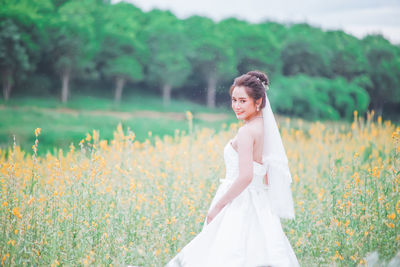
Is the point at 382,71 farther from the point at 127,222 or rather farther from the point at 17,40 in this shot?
the point at 17,40

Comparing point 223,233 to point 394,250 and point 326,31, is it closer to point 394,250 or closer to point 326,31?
point 394,250

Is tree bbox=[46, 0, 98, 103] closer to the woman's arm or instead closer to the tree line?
the tree line

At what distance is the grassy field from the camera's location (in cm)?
861

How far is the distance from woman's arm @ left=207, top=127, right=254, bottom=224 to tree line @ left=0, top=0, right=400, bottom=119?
8.32 m

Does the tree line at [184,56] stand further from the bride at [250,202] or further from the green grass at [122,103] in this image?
the bride at [250,202]

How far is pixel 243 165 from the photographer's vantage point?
96.3 inches

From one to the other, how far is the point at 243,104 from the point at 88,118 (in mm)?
10762

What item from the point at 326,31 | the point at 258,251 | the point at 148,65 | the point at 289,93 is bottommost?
the point at 258,251

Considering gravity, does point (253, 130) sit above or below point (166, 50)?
below

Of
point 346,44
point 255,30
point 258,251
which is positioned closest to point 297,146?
point 258,251

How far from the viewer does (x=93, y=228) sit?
3.16 metres

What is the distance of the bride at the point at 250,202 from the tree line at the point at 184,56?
26.9 ft

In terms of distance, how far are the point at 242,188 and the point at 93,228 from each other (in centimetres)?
152

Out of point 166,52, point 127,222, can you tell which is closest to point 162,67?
point 166,52
